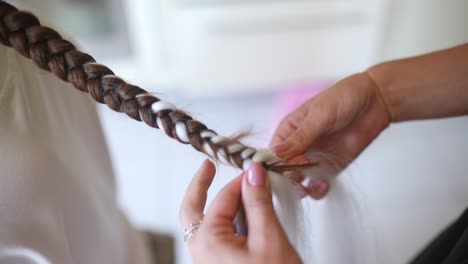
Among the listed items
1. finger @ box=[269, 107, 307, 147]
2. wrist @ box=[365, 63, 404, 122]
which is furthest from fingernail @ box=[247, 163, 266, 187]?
wrist @ box=[365, 63, 404, 122]

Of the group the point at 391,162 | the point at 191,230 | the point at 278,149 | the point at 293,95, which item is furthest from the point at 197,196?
the point at 293,95

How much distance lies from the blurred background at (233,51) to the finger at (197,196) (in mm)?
689

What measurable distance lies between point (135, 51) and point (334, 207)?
110 cm

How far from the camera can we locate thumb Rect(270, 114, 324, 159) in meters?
0.48

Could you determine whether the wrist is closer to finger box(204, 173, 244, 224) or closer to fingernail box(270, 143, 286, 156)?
fingernail box(270, 143, 286, 156)

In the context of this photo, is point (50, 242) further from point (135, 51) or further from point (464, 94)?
point (135, 51)

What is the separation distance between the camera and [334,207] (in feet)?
1.65

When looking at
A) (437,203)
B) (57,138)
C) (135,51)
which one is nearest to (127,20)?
(135,51)

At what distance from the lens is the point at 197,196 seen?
0.39m

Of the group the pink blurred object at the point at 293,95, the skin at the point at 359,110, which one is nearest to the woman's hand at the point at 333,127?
the skin at the point at 359,110

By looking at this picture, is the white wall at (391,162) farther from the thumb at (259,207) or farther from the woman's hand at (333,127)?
the thumb at (259,207)

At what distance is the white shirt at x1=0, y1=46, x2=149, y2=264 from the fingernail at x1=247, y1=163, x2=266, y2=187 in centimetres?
23

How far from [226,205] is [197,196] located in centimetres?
5

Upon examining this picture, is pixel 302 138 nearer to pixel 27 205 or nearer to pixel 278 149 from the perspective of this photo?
pixel 278 149
